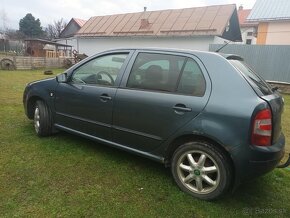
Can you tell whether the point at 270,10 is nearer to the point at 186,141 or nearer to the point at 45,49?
the point at 186,141

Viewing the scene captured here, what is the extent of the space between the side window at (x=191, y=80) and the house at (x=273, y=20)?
16.1 m

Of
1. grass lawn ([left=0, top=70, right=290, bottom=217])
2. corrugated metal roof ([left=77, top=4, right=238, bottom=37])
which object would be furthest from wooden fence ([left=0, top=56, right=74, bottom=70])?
grass lawn ([left=0, top=70, right=290, bottom=217])

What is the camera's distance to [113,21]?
25922mm

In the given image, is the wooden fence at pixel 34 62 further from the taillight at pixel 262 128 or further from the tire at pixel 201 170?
the taillight at pixel 262 128

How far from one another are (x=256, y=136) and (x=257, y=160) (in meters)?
0.24

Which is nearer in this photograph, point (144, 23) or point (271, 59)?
point (271, 59)

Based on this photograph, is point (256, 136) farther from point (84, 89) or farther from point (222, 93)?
point (84, 89)

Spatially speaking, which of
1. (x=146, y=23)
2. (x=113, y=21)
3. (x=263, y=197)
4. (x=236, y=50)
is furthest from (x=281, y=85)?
(x=113, y=21)

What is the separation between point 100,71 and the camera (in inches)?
153

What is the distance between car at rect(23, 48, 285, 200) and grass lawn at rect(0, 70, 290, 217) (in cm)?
28

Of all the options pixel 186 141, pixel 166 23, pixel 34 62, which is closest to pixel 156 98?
pixel 186 141

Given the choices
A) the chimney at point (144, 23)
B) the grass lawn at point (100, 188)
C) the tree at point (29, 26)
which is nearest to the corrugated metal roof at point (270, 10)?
the chimney at point (144, 23)

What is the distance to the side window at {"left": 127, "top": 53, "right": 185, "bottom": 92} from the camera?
3159 mm

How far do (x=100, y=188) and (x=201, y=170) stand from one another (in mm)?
1141
